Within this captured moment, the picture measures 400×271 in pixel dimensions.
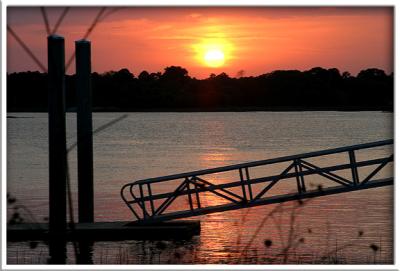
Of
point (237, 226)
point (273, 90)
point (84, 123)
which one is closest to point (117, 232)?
point (84, 123)

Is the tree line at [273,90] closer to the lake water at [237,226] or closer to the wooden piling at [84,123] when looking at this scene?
the lake water at [237,226]

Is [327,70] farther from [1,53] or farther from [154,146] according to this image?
[1,53]

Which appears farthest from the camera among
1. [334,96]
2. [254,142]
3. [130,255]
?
[254,142]

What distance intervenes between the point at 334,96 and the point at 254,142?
17680 mm

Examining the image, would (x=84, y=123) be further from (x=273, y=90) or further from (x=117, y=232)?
(x=273, y=90)

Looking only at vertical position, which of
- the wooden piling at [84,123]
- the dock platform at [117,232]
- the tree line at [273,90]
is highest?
the tree line at [273,90]

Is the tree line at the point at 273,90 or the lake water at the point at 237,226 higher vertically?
the tree line at the point at 273,90

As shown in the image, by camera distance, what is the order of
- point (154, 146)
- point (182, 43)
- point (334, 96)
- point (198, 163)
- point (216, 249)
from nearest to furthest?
1. point (216, 249)
2. point (182, 43)
3. point (198, 163)
4. point (334, 96)
5. point (154, 146)

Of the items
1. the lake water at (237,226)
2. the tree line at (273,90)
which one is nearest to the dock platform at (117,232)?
the lake water at (237,226)

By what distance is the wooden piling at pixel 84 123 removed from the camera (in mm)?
15031

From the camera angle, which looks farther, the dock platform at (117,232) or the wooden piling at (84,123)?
the wooden piling at (84,123)

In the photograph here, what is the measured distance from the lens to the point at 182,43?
95.5 ft

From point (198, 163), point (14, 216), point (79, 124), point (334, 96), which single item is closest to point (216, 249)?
point (79, 124)

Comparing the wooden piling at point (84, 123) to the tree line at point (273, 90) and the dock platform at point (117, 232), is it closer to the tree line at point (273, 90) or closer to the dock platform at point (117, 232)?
the dock platform at point (117, 232)
